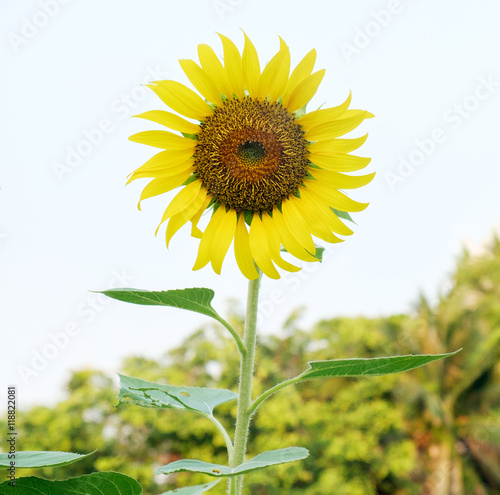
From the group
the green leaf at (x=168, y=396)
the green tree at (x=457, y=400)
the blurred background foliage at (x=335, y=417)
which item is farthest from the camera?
the green tree at (x=457, y=400)

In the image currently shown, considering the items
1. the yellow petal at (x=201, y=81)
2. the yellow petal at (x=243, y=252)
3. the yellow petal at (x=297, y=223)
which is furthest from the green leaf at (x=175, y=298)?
the yellow petal at (x=201, y=81)

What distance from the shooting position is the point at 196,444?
9680 mm

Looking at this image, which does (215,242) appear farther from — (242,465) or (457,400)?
(457,400)

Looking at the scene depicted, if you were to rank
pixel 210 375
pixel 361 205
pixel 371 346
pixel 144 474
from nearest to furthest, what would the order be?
pixel 361 205, pixel 144 474, pixel 210 375, pixel 371 346

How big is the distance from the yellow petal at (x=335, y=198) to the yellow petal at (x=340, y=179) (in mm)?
14

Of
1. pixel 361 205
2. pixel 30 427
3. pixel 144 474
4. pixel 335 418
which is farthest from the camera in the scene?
pixel 335 418

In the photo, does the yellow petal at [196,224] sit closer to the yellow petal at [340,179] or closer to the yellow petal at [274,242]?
the yellow petal at [274,242]

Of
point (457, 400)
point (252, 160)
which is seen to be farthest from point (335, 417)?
point (252, 160)

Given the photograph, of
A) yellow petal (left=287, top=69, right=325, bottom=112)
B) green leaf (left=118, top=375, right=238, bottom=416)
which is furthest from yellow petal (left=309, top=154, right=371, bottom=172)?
green leaf (left=118, top=375, right=238, bottom=416)

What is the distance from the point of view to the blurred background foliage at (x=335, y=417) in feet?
30.3

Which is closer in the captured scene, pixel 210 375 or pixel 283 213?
pixel 283 213

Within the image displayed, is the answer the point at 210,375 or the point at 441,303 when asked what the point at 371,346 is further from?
the point at 210,375

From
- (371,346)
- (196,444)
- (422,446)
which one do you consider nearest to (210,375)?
(196,444)

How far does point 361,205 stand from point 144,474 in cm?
875
